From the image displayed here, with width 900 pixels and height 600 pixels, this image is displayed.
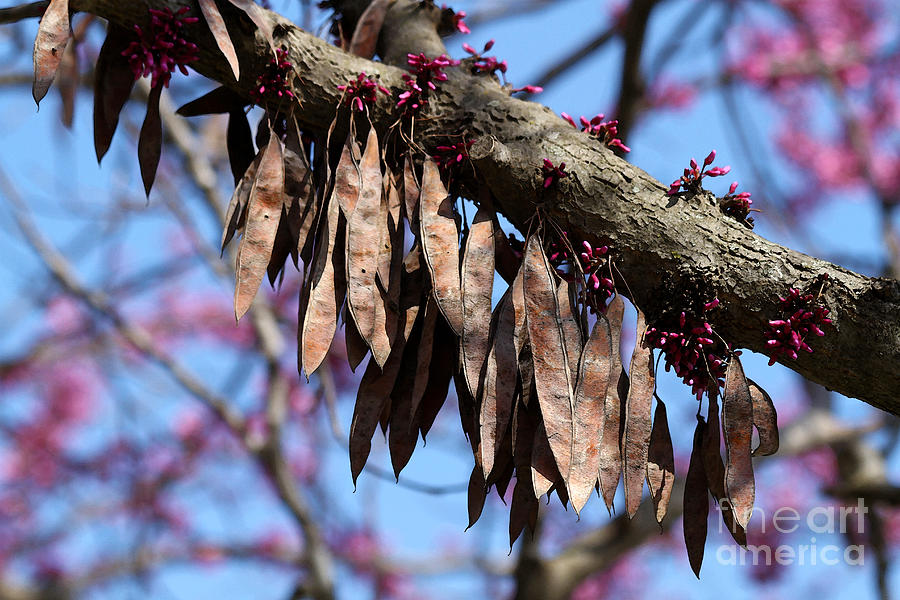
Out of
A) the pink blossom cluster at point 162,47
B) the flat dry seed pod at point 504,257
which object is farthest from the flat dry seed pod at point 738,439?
the pink blossom cluster at point 162,47

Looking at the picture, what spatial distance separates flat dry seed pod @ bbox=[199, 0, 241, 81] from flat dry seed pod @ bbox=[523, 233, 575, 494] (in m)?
0.60

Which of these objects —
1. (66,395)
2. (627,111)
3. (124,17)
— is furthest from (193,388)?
(66,395)

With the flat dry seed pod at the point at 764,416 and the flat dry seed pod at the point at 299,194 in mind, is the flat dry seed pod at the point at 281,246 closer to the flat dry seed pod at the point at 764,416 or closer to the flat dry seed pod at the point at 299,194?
the flat dry seed pod at the point at 299,194

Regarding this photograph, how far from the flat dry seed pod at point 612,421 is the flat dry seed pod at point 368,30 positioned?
3.11ft

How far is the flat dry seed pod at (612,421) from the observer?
139 centimetres

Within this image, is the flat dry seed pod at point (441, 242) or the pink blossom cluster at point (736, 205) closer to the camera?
the flat dry seed pod at point (441, 242)

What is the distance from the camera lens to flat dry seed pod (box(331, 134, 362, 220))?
1527mm

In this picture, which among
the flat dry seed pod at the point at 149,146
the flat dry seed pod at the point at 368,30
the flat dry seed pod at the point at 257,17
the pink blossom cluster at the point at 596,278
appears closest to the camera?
the pink blossom cluster at the point at 596,278

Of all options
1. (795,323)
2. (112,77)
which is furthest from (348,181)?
(795,323)

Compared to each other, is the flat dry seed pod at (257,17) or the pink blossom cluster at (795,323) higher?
the flat dry seed pod at (257,17)

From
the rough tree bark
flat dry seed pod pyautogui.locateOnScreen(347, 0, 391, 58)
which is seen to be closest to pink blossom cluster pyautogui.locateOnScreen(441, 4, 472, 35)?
flat dry seed pod pyautogui.locateOnScreen(347, 0, 391, 58)

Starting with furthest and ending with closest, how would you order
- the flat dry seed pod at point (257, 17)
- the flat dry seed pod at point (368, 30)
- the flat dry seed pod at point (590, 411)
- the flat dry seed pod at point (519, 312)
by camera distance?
the flat dry seed pod at point (368, 30) → the flat dry seed pod at point (257, 17) → the flat dry seed pod at point (519, 312) → the flat dry seed pod at point (590, 411)

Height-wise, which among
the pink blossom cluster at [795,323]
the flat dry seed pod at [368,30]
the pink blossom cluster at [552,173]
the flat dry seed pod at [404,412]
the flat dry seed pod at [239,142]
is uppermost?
the flat dry seed pod at [368,30]

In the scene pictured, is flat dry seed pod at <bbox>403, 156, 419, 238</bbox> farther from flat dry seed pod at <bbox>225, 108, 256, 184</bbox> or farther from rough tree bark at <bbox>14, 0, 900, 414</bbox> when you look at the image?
flat dry seed pod at <bbox>225, 108, 256, 184</bbox>
